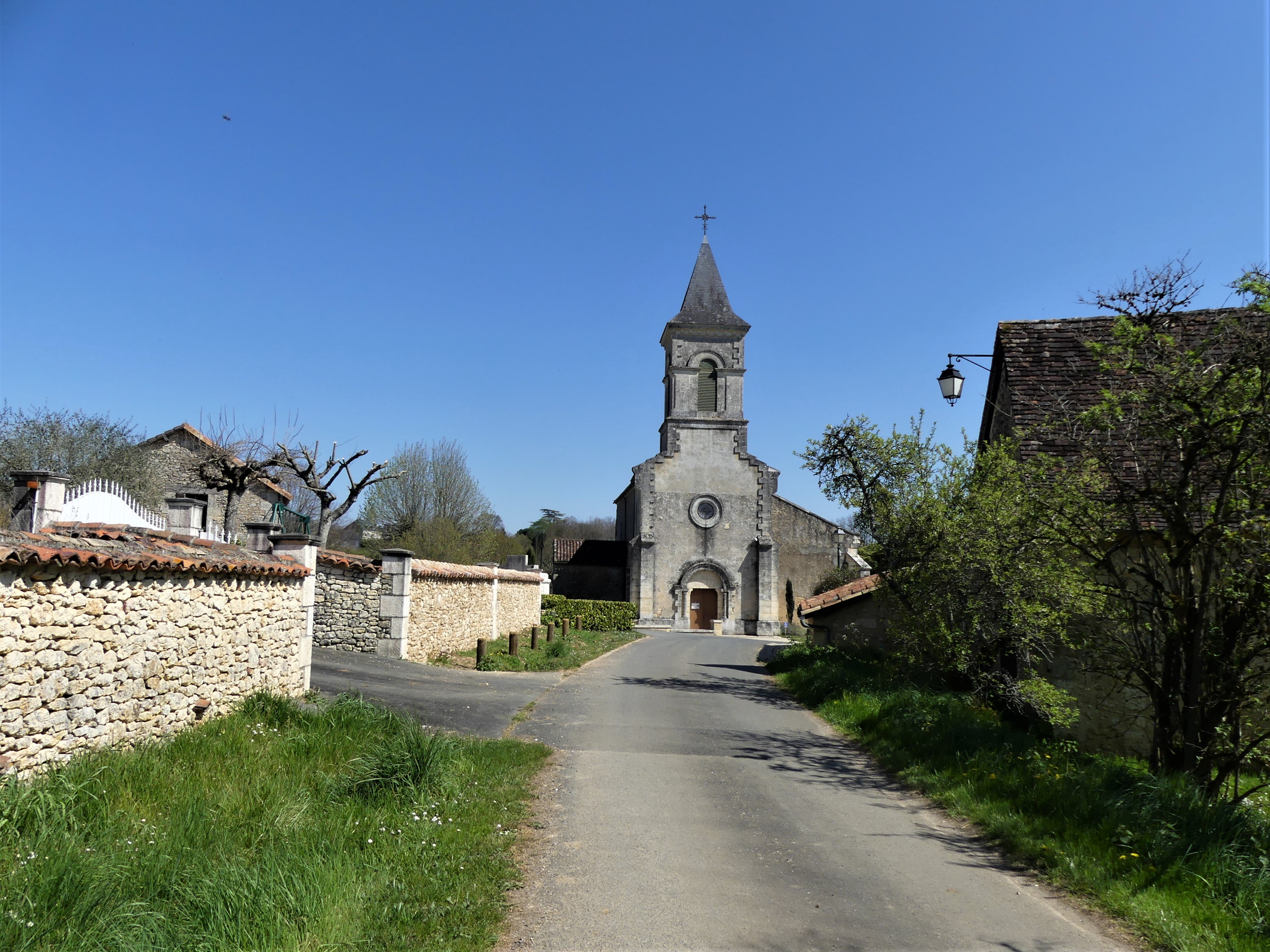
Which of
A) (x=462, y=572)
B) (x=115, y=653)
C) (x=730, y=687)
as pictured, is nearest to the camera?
(x=115, y=653)

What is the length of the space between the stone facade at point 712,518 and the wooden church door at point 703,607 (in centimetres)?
4

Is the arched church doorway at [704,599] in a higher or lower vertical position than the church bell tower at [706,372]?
lower

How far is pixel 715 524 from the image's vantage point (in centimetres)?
4091

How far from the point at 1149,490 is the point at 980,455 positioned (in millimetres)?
5701

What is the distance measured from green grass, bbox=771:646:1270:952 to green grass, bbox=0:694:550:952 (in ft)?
12.0

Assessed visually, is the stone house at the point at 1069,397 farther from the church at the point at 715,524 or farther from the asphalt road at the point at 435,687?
the church at the point at 715,524

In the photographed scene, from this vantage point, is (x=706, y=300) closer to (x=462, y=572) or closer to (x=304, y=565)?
(x=462, y=572)

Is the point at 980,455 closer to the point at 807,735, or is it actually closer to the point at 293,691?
the point at 807,735

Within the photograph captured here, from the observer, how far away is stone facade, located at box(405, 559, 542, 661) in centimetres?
1684

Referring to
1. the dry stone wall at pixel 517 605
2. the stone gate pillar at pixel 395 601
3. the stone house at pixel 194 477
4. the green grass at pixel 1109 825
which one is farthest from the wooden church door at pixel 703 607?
the green grass at pixel 1109 825

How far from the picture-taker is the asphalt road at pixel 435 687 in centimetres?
1085

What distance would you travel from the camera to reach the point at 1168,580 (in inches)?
319

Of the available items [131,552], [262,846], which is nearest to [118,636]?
[131,552]

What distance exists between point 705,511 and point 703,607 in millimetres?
4773
